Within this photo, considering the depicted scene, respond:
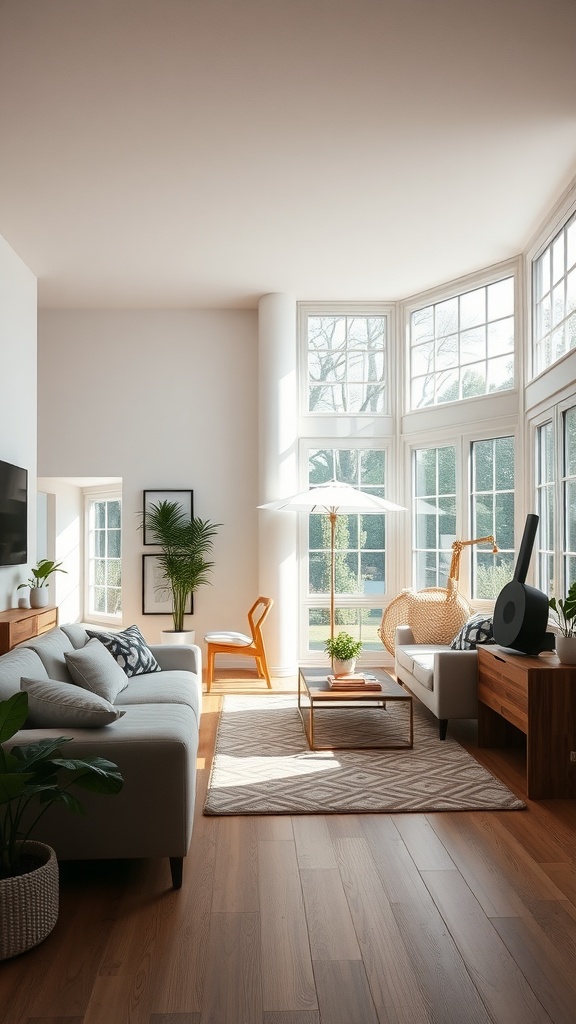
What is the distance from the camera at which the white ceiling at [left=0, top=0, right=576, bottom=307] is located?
3631 millimetres

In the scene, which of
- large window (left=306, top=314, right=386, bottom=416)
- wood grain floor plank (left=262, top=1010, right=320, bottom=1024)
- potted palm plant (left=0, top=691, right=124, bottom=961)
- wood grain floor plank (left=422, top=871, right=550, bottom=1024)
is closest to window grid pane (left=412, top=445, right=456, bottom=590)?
large window (left=306, top=314, right=386, bottom=416)

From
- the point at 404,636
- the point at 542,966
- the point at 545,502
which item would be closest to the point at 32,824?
the point at 542,966

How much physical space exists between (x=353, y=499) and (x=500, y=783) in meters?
2.70

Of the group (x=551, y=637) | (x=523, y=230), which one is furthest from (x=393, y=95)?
(x=551, y=637)

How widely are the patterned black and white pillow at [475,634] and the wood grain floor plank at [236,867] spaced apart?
7.60 feet

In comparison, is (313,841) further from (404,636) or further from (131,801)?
(404,636)

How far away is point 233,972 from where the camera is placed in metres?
2.37

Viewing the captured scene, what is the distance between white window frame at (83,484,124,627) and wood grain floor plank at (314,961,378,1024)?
644 centimetres

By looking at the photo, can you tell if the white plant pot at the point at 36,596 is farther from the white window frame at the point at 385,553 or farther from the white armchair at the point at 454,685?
the white armchair at the point at 454,685

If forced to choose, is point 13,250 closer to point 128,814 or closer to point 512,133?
point 512,133

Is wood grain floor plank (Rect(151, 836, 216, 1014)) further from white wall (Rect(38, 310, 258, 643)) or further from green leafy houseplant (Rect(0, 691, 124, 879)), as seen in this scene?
white wall (Rect(38, 310, 258, 643))

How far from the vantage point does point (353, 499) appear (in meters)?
6.41

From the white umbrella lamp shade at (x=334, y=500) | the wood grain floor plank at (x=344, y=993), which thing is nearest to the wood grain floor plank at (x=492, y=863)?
the wood grain floor plank at (x=344, y=993)

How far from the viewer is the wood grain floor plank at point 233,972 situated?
216 cm
